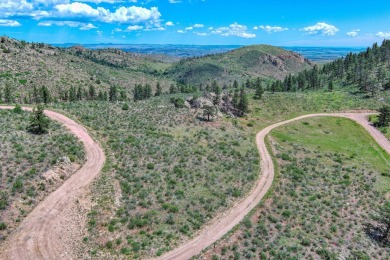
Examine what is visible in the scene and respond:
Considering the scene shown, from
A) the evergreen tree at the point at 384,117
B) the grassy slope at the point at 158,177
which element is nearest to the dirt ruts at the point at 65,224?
the grassy slope at the point at 158,177

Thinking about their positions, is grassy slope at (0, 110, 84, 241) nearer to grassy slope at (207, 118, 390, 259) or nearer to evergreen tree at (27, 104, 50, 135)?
evergreen tree at (27, 104, 50, 135)

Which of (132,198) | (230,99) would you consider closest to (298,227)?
(132,198)

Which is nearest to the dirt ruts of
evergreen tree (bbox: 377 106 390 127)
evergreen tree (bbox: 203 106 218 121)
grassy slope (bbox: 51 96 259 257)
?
grassy slope (bbox: 51 96 259 257)

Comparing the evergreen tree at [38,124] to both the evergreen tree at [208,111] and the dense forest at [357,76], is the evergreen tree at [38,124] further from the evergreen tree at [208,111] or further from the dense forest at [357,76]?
the dense forest at [357,76]

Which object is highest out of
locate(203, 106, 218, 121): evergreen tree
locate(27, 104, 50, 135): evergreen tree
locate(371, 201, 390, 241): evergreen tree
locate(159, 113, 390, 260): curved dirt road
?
locate(27, 104, 50, 135): evergreen tree

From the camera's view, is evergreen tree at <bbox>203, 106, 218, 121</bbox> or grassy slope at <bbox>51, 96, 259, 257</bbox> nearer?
grassy slope at <bbox>51, 96, 259, 257</bbox>

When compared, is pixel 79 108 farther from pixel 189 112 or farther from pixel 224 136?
pixel 224 136
